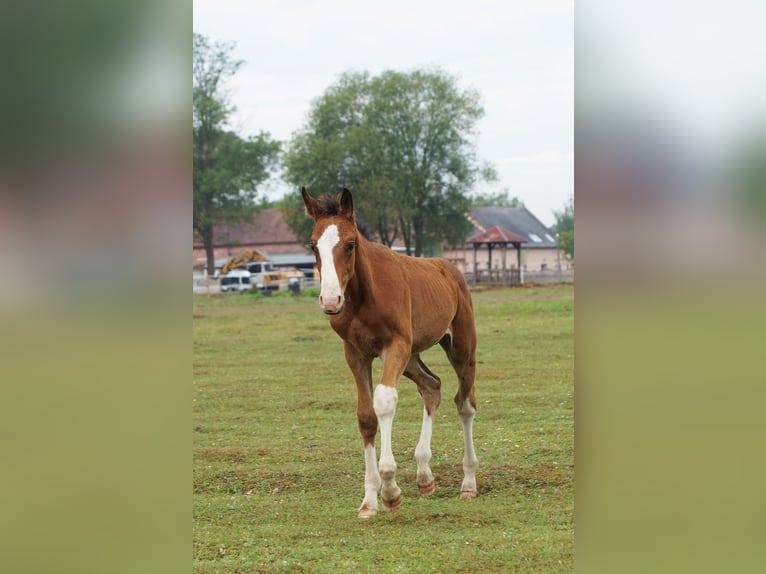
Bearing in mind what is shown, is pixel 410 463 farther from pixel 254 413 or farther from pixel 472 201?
pixel 472 201

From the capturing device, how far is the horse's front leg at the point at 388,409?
21.5 ft

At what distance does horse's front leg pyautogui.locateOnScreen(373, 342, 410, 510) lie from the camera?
21.5ft

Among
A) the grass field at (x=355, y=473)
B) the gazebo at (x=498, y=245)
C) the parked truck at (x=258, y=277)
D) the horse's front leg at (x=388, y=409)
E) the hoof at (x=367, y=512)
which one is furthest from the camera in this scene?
the gazebo at (x=498, y=245)

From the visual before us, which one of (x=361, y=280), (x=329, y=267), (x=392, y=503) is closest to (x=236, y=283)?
(x=361, y=280)

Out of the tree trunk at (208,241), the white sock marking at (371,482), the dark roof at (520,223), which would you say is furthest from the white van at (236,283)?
the white sock marking at (371,482)

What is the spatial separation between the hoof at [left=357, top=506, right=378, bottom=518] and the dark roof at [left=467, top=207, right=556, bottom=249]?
6597 cm

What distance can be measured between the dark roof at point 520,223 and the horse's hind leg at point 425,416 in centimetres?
6475

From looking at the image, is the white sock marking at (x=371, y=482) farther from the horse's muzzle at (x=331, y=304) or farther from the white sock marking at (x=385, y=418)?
the horse's muzzle at (x=331, y=304)

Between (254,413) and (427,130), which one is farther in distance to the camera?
(427,130)

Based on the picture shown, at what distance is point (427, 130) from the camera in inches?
2044

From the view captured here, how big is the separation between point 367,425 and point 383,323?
34.3 inches

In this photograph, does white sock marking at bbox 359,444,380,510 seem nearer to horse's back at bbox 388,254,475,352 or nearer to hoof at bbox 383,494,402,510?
hoof at bbox 383,494,402,510
